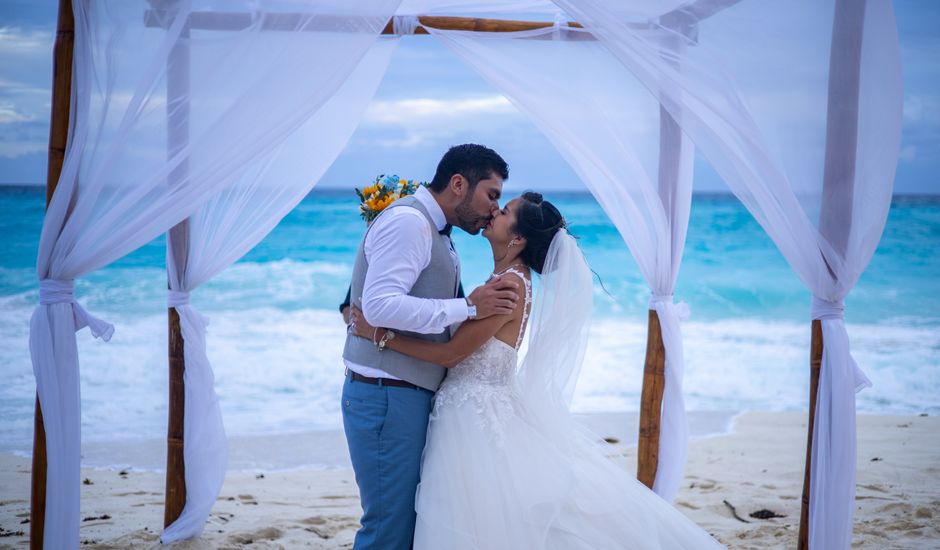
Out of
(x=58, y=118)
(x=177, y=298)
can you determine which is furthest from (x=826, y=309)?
(x=58, y=118)

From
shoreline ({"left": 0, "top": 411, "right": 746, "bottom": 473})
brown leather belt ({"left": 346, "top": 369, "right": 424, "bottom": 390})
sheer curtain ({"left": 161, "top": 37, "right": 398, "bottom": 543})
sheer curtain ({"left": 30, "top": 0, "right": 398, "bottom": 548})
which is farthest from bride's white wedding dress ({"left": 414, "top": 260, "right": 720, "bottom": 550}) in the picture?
shoreline ({"left": 0, "top": 411, "right": 746, "bottom": 473})

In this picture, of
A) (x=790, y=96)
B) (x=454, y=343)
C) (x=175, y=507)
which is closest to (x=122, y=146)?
(x=454, y=343)

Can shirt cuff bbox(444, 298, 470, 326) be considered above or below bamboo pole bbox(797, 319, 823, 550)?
above

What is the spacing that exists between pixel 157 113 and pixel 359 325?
1.04 m

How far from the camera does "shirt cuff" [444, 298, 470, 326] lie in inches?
106

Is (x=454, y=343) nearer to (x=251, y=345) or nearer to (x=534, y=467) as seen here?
(x=534, y=467)

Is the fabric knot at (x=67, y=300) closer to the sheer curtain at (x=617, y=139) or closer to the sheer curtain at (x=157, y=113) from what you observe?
the sheer curtain at (x=157, y=113)

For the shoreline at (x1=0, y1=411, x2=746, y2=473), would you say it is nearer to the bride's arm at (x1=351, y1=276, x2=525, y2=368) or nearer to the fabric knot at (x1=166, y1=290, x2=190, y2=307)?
the fabric knot at (x1=166, y1=290, x2=190, y2=307)

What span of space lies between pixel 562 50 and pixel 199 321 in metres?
1.99

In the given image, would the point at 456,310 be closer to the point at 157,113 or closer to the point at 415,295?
the point at 415,295

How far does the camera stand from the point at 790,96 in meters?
3.13

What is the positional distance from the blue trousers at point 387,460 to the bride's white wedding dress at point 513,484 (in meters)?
0.07

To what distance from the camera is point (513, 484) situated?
2830 mm

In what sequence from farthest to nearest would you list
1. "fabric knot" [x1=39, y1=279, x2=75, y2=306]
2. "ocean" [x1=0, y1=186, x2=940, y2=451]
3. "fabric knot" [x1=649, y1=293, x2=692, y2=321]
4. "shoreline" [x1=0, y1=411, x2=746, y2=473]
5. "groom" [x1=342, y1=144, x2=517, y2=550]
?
"ocean" [x1=0, y1=186, x2=940, y2=451]
"shoreline" [x1=0, y1=411, x2=746, y2=473]
"fabric knot" [x1=649, y1=293, x2=692, y2=321]
"fabric knot" [x1=39, y1=279, x2=75, y2=306]
"groom" [x1=342, y1=144, x2=517, y2=550]
